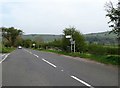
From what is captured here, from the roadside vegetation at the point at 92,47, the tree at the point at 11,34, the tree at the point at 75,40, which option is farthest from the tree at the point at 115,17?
the tree at the point at 11,34

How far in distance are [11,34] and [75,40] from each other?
4694 inches

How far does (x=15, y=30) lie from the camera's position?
17212 cm

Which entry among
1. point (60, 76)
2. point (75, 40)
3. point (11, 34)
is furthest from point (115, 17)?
point (11, 34)

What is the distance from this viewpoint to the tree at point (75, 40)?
56428 mm

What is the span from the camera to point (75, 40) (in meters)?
56.3

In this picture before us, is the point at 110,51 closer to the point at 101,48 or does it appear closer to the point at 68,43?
the point at 101,48

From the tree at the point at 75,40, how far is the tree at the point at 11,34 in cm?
11565

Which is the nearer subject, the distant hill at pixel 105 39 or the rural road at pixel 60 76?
the rural road at pixel 60 76

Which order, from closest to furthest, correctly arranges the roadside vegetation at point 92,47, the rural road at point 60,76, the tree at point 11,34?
1. the rural road at point 60,76
2. the roadside vegetation at point 92,47
3. the tree at point 11,34

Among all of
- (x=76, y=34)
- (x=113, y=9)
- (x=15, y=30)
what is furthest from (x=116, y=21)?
(x=15, y=30)

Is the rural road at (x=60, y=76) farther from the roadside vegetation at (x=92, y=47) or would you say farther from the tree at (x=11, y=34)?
the tree at (x=11, y=34)

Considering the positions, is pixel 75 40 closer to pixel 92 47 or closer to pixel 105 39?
pixel 92 47

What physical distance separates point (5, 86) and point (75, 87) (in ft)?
8.19

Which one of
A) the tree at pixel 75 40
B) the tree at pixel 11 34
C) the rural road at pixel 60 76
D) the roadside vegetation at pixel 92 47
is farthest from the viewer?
the tree at pixel 11 34
